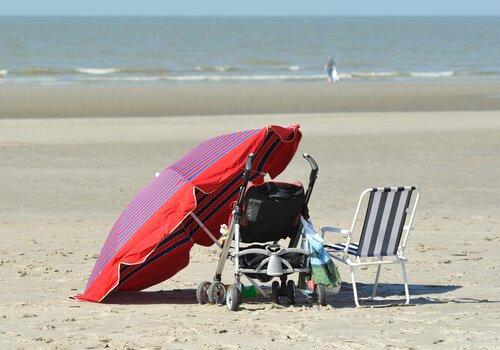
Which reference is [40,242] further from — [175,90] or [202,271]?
[175,90]

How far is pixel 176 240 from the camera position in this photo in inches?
328

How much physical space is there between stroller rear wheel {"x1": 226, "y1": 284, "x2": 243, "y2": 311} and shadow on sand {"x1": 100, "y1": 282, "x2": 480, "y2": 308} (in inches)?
16.0

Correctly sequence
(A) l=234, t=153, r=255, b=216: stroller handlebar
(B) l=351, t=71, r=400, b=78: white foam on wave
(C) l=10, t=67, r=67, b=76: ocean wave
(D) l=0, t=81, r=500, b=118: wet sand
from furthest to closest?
(B) l=351, t=71, r=400, b=78: white foam on wave < (C) l=10, t=67, r=67, b=76: ocean wave < (D) l=0, t=81, r=500, b=118: wet sand < (A) l=234, t=153, r=255, b=216: stroller handlebar

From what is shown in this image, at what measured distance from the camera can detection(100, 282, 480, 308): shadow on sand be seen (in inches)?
325

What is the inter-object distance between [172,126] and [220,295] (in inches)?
632

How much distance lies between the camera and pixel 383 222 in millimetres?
7926

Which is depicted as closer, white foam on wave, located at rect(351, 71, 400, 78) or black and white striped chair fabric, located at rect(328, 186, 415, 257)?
black and white striped chair fabric, located at rect(328, 186, 415, 257)

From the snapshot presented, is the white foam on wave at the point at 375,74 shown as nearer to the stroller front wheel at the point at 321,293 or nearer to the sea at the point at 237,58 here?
the sea at the point at 237,58

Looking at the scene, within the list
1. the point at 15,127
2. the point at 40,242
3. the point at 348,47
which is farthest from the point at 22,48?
the point at 40,242

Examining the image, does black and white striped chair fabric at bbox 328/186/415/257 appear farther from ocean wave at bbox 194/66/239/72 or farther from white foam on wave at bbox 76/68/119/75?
ocean wave at bbox 194/66/239/72

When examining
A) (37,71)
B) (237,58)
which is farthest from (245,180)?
(237,58)

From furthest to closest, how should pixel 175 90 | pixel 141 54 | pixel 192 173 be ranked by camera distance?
pixel 141 54, pixel 175 90, pixel 192 173

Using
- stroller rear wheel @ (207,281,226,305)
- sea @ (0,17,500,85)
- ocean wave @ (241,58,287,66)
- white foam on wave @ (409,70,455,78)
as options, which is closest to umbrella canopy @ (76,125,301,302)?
stroller rear wheel @ (207,281,226,305)

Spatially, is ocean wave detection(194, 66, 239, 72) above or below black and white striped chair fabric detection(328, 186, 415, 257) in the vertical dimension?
above
